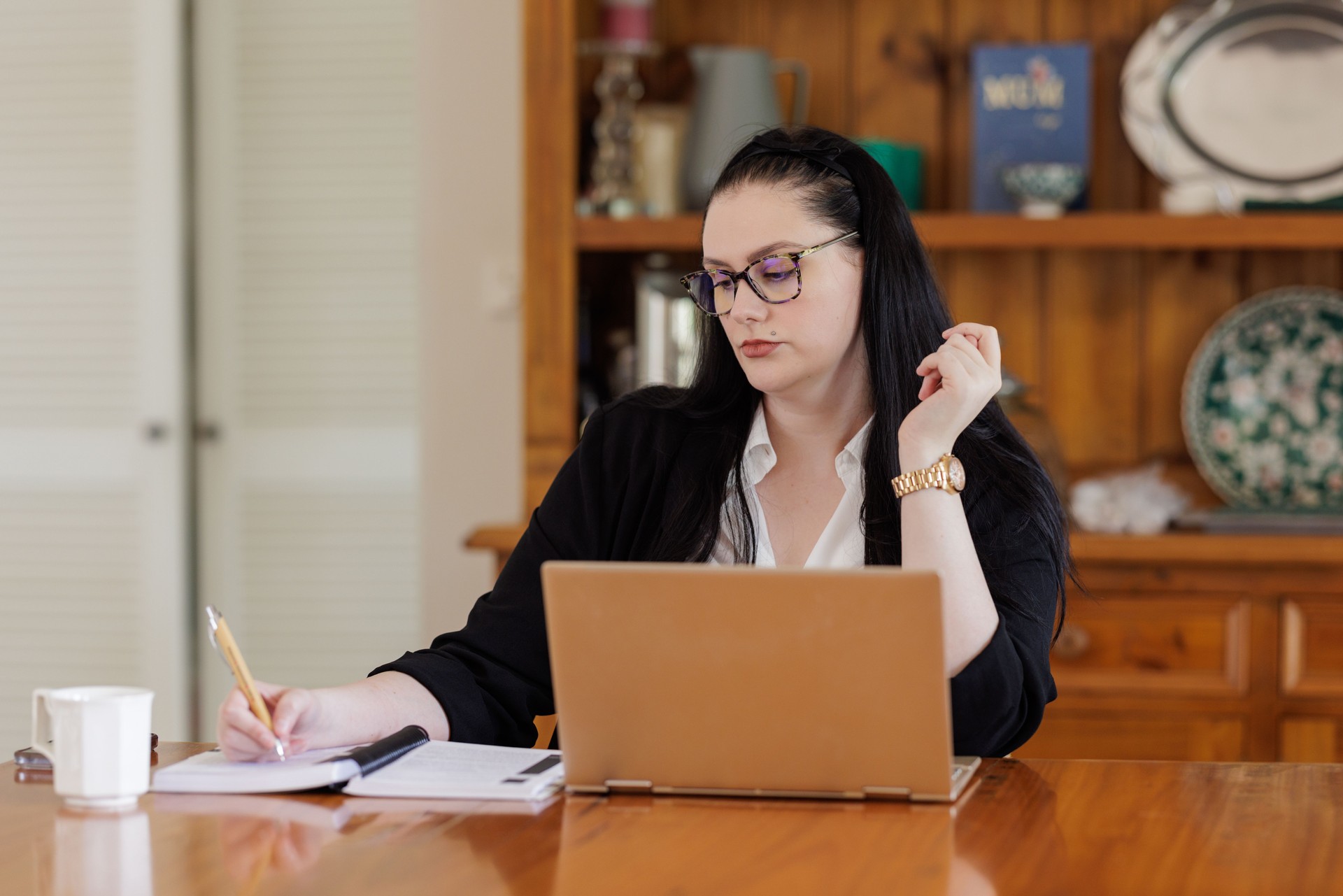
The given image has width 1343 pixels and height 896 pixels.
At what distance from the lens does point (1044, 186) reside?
2510mm

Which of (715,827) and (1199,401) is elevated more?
(1199,401)

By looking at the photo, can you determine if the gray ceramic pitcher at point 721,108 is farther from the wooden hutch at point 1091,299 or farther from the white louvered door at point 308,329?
the white louvered door at point 308,329

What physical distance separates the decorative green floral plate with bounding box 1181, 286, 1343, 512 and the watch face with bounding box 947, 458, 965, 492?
147 centimetres

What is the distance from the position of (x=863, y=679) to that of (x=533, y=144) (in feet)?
5.68

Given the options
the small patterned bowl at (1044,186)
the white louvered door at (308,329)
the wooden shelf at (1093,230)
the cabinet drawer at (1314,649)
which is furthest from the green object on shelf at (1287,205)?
the white louvered door at (308,329)

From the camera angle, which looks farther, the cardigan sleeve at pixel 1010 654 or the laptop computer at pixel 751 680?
the cardigan sleeve at pixel 1010 654

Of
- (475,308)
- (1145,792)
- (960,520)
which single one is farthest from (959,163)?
(1145,792)

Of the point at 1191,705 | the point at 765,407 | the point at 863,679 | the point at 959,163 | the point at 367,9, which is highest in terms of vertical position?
the point at 367,9

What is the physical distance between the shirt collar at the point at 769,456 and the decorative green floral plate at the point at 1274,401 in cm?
132

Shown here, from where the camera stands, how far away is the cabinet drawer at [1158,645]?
236 centimetres

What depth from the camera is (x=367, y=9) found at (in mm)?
3076

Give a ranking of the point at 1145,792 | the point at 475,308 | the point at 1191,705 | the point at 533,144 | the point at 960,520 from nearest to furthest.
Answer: the point at 1145,792, the point at 960,520, the point at 1191,705, the point at 533,144, the point at 475,308

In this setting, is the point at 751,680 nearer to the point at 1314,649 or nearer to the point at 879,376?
the point at 879,376

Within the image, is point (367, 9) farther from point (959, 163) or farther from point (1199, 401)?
point (1199, 401)
